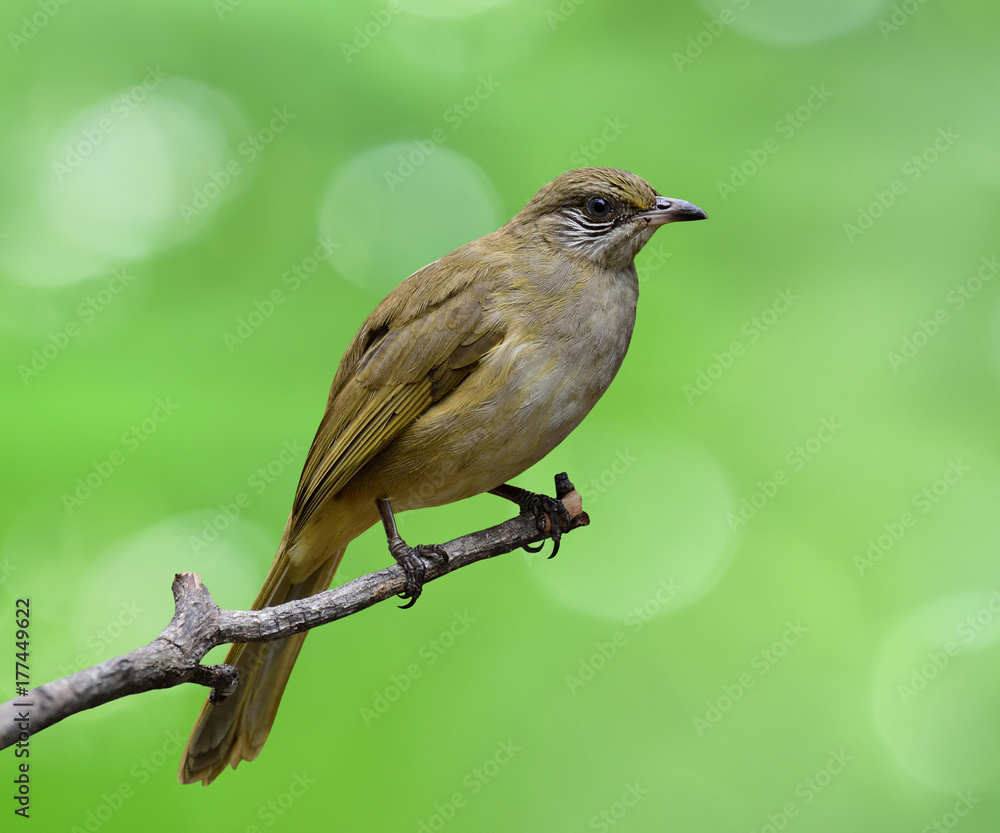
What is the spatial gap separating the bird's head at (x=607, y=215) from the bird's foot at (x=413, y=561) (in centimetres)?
150

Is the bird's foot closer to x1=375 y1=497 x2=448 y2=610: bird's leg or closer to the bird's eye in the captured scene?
x1=375 y1=497 x2=448 y2=610: bird's leg

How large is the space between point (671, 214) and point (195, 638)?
2748 mm

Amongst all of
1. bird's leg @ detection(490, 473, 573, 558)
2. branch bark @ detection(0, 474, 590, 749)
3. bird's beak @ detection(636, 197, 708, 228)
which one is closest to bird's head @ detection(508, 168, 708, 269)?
bird's beak @ detection(636, 197, 708, 228)

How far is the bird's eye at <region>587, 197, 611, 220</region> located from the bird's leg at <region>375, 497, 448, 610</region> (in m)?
1.71

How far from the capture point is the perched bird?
3980 mm

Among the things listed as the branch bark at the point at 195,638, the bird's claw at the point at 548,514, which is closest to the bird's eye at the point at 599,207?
the bird's claw at the point at 548,514

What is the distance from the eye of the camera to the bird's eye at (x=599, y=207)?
429cm

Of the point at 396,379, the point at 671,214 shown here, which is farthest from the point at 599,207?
the point at 396,379

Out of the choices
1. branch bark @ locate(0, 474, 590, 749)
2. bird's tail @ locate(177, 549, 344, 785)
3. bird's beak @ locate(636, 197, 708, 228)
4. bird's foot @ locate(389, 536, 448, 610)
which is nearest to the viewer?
branch bark @ locate(0, 474, 590, 749)

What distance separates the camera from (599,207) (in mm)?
4289

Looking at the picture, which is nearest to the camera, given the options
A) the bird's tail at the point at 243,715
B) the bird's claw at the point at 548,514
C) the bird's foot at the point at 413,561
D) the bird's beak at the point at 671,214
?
the bird's foot at the point at 413,561

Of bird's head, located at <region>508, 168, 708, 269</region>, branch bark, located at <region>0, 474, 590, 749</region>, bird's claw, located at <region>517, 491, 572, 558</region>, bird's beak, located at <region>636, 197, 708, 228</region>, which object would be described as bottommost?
bird's claw, located at <region>517, 491, 572, 558</region>

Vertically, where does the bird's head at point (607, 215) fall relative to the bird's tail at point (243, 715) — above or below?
above

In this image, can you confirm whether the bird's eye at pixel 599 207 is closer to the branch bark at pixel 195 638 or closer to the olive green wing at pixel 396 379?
the olive green wing at pixel 396 379
